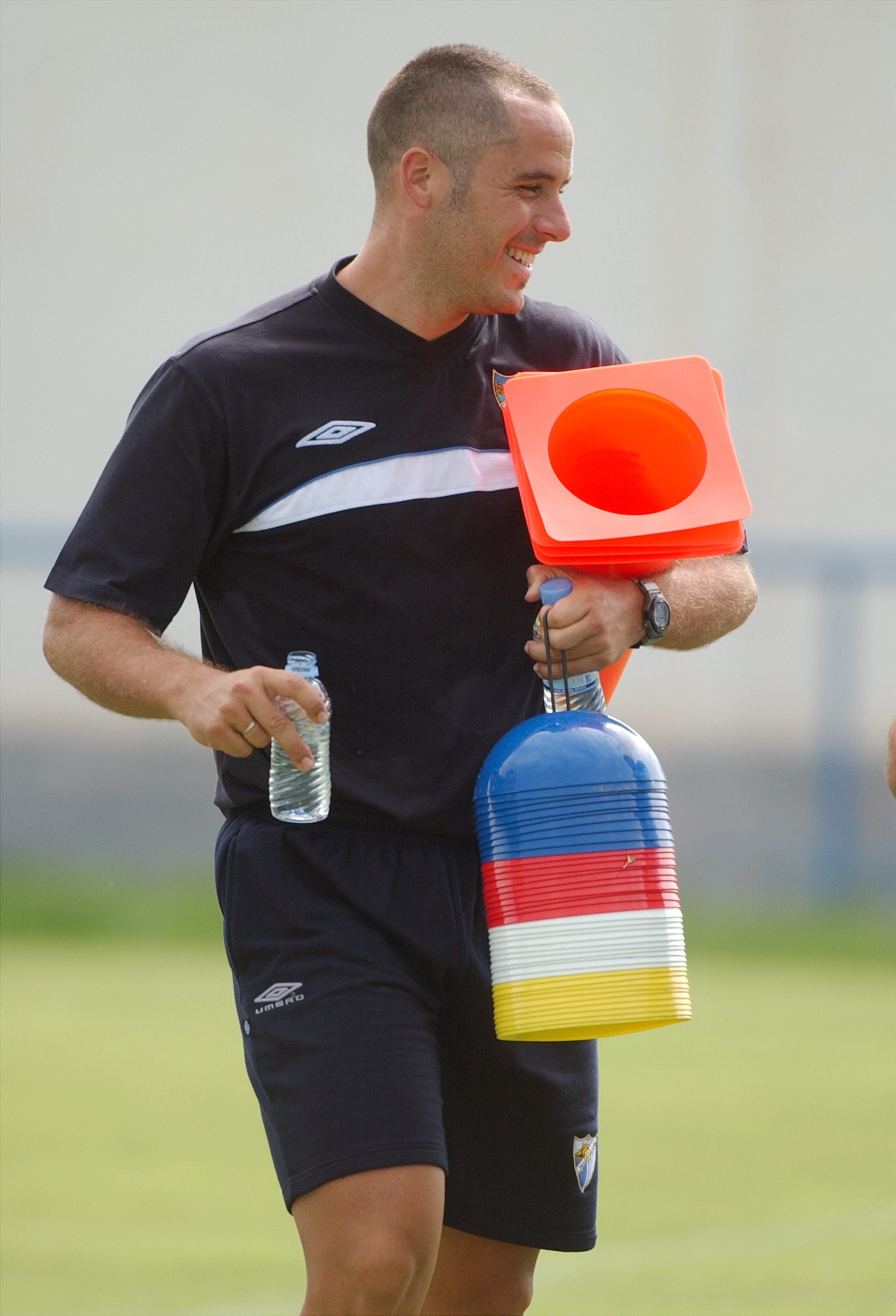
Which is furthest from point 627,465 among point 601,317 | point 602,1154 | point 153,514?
point 601,317

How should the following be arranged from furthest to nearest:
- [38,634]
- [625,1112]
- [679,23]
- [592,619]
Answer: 1. [679,23]
2. [38,634]
3. [625,1112]
4. [592,619]

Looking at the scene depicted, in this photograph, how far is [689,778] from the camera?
27.1 ft

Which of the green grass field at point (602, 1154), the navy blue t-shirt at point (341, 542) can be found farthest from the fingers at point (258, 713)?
the green grass field at point (602, 1154)

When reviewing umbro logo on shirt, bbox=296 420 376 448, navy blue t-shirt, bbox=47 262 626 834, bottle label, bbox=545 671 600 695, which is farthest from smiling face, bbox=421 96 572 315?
bottle label, bbox=545 671 600 695

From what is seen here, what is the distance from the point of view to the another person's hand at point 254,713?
6.60 feet

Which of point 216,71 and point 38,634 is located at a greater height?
point 216,71

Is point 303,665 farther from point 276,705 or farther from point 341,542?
point 341,542

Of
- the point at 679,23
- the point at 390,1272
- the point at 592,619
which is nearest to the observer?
the point at 390,1272

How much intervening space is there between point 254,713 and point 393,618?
39cm

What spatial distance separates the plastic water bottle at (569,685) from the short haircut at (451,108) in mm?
621

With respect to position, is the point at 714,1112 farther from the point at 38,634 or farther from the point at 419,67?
the point at 38,634

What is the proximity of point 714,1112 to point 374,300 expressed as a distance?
10.5 feet

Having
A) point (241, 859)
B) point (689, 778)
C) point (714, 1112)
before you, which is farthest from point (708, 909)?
point (241, 859)

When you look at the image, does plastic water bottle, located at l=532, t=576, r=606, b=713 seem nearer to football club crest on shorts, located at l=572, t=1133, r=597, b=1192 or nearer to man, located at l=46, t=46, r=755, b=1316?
man, located at l=46, t=46, r=755, b=1316
